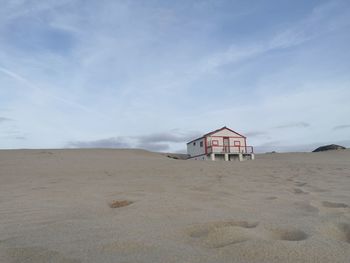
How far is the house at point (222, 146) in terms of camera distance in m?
32.0

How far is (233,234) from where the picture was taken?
2520 millimetres

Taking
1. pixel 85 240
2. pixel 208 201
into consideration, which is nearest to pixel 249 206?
pixel 208 201

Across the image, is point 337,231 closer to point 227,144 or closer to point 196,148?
point 227,144

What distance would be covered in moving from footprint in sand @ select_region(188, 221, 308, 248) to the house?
2872cm

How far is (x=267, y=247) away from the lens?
2150 millimetres

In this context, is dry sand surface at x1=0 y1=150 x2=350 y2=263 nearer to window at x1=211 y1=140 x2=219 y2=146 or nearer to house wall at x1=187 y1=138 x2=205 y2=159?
window at x1=211 y1=140 x2=219 y2=146

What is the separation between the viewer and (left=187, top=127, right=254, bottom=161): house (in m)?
32.0

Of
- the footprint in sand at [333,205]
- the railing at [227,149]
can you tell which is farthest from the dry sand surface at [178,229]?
the railing at [227,149]

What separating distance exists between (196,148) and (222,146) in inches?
129

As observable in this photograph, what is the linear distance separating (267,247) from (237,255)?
24 centimetres

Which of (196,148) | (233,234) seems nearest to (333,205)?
(233,234)

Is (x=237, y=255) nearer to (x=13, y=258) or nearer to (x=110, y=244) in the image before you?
(x=110, y=244)

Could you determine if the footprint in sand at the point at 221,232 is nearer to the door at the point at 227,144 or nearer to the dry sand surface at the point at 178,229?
the dry sand surface at the point at 178,229

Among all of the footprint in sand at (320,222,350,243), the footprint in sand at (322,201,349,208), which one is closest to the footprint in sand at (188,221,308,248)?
the footprint in sand at (320,222,350,243)
